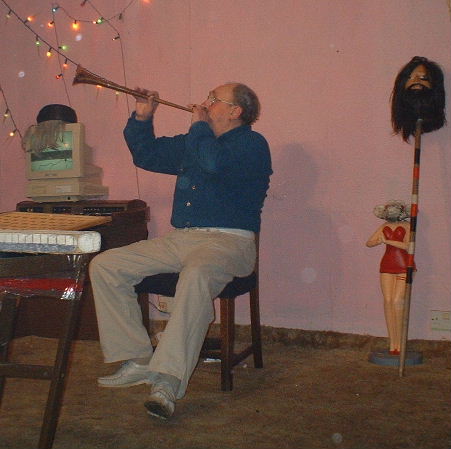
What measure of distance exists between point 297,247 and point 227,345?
95 cm

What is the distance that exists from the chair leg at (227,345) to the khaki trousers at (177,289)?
145mm

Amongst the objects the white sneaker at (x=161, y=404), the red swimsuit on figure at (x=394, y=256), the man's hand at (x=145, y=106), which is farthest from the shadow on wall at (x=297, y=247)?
the white sneaker at (x=161, y=404)

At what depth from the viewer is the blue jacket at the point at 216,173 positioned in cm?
251

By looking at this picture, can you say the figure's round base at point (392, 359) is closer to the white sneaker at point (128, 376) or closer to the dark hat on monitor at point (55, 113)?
the white sneaker at point (128, 376)

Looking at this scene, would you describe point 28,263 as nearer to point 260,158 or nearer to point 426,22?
point 260,158

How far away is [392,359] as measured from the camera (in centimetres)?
280

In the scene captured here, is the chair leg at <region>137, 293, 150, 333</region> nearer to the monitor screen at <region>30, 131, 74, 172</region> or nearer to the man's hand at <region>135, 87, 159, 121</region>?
the monitor screen at <region>30, 131, 74, 172</region>

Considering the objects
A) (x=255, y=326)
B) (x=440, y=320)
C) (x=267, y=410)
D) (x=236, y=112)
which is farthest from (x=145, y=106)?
(x=440, y=320)

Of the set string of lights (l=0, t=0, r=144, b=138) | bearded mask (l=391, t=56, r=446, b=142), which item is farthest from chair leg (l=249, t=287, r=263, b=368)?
string of lights (l=0, t=0, r=144, b=138)

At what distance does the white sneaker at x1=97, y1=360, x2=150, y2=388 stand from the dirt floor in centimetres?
3

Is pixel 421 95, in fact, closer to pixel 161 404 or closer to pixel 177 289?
pixel 177 289

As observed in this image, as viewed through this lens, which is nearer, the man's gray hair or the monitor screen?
the man's gray hair

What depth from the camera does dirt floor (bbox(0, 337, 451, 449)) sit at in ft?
6.23

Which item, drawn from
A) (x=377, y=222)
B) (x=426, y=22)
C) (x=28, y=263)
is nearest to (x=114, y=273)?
(x=28, y=263)
